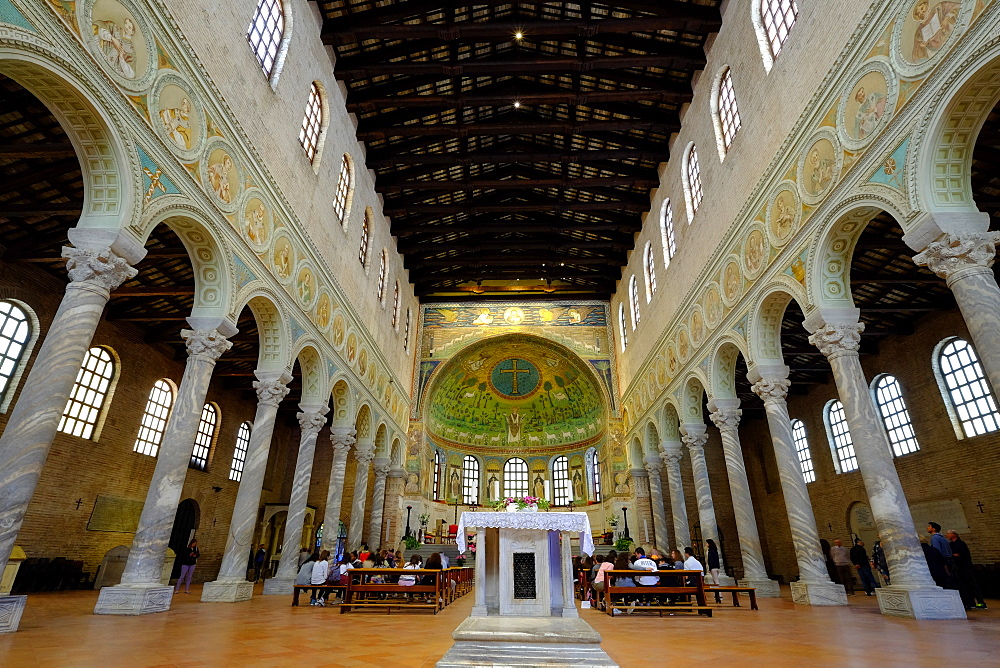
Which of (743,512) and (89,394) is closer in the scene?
(743,512)

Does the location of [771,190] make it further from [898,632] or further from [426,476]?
[426,476]

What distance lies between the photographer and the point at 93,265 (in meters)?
7.77

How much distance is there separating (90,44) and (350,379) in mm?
12508

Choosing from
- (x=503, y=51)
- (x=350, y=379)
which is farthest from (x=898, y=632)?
(x=503, y=51)

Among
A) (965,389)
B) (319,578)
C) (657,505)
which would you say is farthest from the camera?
(657,505)

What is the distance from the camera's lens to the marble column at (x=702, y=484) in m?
16.3

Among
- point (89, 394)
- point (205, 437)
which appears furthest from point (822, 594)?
point (205, 437)

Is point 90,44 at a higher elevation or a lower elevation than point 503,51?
lower

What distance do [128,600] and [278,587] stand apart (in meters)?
6.47

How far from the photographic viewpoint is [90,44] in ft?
25.0

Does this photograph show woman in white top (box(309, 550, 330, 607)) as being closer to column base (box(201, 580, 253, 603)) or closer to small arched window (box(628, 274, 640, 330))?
column base (box(201, 580, 253, 603))

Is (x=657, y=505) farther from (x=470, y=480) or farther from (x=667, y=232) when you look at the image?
(x=470, y=480)

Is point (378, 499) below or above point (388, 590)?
above

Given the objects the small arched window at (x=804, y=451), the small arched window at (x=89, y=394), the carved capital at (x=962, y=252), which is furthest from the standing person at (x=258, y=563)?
the carved capital at (x=962, y=252)
